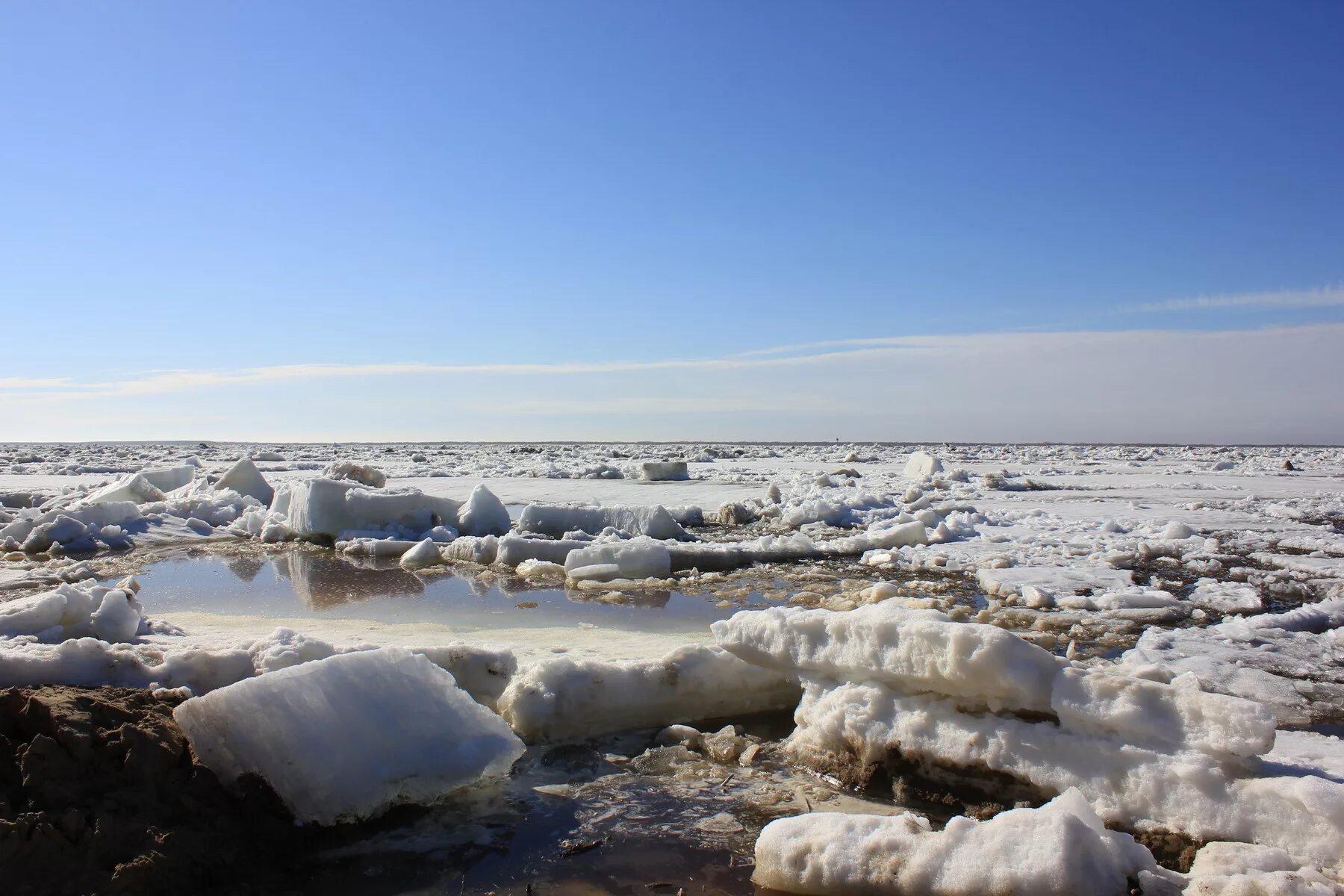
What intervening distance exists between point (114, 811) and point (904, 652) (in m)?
2.35

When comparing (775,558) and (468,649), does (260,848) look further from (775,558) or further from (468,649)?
→ (775,558)

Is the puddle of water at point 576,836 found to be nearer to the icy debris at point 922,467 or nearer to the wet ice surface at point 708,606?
the wet ice surface at point 708,606

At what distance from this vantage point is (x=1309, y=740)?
9.80 ft

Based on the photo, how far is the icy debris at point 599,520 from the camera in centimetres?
896

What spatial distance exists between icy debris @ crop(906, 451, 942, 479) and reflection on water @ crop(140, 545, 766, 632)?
38.8 ft

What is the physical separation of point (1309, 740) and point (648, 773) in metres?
2.41

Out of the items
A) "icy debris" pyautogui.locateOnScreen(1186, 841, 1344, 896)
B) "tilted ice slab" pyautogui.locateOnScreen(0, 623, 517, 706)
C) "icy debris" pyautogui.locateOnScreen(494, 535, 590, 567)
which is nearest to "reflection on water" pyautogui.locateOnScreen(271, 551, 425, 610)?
"icy debris" pyautogui.locateOnScreen(494, 535, 590, 567)

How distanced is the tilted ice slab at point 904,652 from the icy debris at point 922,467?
47.2 ft

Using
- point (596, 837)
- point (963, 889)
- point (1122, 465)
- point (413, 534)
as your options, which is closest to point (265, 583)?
point (413, 534)

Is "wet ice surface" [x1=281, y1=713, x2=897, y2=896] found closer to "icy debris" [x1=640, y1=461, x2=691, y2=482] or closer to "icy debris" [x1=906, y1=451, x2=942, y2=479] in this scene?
"icy debris" [x1=906, y1=451, x2=942, y2=479]

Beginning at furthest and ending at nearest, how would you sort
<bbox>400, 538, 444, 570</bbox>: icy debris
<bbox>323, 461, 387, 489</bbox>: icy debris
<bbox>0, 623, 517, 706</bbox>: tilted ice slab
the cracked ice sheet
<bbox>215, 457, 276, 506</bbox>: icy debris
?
1. <bbox>215, 457, 276, 506</bbox>: icy debris
2. <bbox>323, 461, 387, 489</bbox>: icy debris
3. <bbox>400, 538, 444, 570</bbox>: icy debris
4. the cracked ice sheet
5. <bbox>0, 623, 517, 706</bbox>: tilted ice slab

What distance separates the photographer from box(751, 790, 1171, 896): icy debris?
1997 mm

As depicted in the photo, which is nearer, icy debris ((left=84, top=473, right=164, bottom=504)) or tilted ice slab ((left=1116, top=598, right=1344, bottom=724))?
tilted ice slab ((left=1116, top=598, right=1344, bottom=724))

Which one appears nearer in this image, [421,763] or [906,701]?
[421,763]
